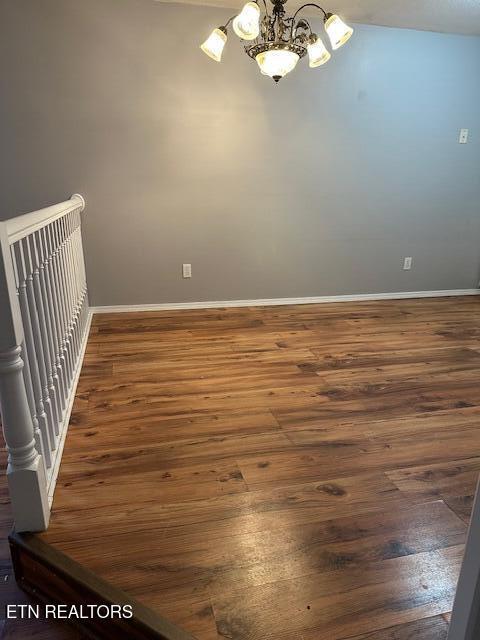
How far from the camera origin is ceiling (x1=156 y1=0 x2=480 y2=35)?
2951mm

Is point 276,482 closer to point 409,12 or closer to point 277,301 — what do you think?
point 277,301

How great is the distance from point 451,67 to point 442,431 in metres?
3.33

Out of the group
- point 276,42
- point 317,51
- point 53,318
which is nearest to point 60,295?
point 53,318

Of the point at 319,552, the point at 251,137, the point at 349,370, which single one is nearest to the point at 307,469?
the point at 319,552

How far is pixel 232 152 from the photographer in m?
3.35

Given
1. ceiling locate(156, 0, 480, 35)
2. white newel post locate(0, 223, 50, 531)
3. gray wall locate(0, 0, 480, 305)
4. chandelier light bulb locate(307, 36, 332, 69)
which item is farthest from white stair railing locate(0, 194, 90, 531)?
ceiling locate(156, 0, 480, 35)

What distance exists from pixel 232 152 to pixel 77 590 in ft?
10.2

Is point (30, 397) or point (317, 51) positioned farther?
point (317, 51)

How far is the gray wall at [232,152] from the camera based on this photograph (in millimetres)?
2963

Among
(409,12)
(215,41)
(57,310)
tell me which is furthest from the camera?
(409,12)

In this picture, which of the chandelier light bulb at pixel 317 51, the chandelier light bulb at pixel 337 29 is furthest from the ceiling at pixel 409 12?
the chandelier light bulb at pixel 337 29

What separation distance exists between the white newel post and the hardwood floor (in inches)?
4.7

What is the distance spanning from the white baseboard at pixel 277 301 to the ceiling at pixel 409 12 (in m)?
2.27

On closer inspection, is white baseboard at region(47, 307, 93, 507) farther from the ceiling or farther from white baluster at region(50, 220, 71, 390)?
the ceiling
